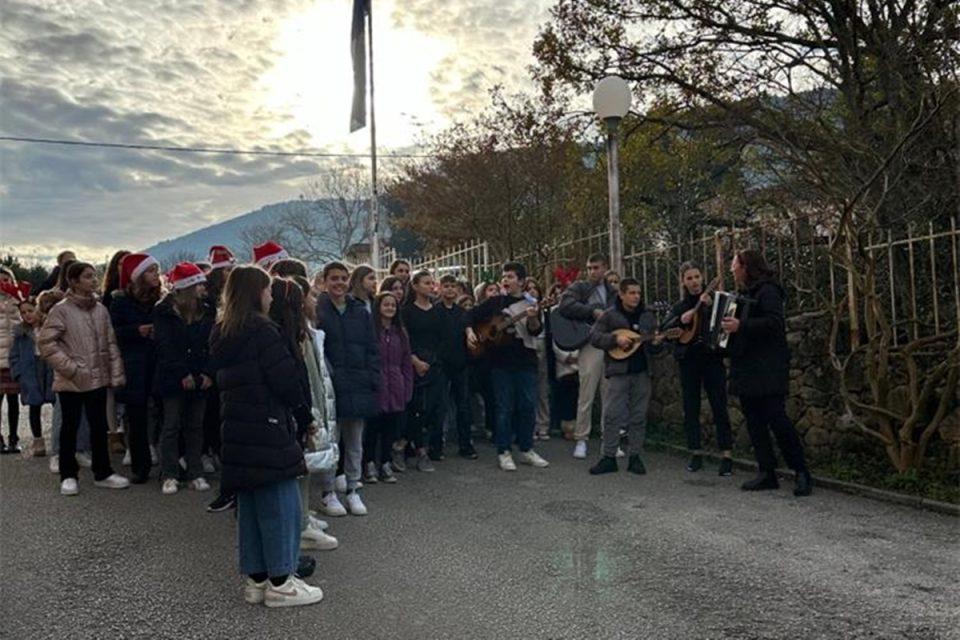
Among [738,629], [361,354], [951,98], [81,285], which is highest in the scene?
[951,98]

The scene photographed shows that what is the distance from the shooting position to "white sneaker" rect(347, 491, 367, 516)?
20.6 feet

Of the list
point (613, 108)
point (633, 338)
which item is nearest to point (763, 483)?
point (633, 338)

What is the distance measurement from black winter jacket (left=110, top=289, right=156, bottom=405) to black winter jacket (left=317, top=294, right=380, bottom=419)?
1.76 metres

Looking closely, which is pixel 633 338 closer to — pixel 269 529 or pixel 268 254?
pixel 268 254

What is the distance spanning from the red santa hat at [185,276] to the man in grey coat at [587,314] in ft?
11.4

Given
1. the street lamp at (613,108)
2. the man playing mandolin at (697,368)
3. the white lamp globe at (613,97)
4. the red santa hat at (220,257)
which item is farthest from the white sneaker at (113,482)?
the white lamp globe at (613,97)

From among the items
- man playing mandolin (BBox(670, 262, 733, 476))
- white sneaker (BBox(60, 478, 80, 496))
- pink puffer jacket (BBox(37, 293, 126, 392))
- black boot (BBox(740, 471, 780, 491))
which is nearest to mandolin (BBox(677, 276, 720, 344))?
man playing mandolin (BBox(670, 262, 733, 476))

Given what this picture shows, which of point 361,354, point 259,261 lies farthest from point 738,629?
point 259,261

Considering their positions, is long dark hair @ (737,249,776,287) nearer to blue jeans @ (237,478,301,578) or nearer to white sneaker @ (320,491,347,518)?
white sneaker @ (320,491,347,518)

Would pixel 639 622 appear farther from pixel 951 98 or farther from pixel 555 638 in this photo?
pixel 951 98

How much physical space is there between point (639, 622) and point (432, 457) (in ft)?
15.4

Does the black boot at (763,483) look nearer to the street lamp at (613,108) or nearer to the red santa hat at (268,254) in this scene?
the street lamp at (613,108)

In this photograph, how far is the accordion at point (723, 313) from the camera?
6863 millimetres

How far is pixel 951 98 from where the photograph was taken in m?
7.74
